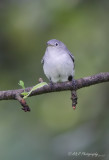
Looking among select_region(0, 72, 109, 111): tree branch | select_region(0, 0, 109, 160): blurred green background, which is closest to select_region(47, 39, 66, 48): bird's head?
select_region(0, 0, 109, 160): blurred green background

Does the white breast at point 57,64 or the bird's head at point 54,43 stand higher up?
the bird's head at point 54,43

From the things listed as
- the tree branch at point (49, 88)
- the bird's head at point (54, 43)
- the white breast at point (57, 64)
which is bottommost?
the tree branch at point (49, 88)

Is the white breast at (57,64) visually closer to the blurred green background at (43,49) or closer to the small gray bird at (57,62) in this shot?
the small gray bird at (57,62)

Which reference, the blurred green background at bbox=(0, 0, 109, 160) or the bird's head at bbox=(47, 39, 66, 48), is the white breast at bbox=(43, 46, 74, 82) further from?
the blurred green background at bbox=(0, 0, 109, 160)

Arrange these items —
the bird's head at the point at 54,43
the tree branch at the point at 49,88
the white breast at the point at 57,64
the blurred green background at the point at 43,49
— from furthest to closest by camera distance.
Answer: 1. the bird's head at the point at 54,43
2. the white breast at the point at 57,64
3. the blurred green background at the point at 43,49
4. the tree branch at the point at 49,88

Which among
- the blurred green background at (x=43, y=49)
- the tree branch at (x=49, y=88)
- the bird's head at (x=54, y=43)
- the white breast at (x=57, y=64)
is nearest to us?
the tree branch at (x=49, y=88)

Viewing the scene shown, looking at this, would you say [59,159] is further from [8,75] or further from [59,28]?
[59,28]

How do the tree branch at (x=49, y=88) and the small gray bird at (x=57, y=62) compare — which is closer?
the tree branch at (x=49, y=88)

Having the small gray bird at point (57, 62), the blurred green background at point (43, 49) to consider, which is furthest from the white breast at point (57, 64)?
the blurred green background at point (43, 49)
